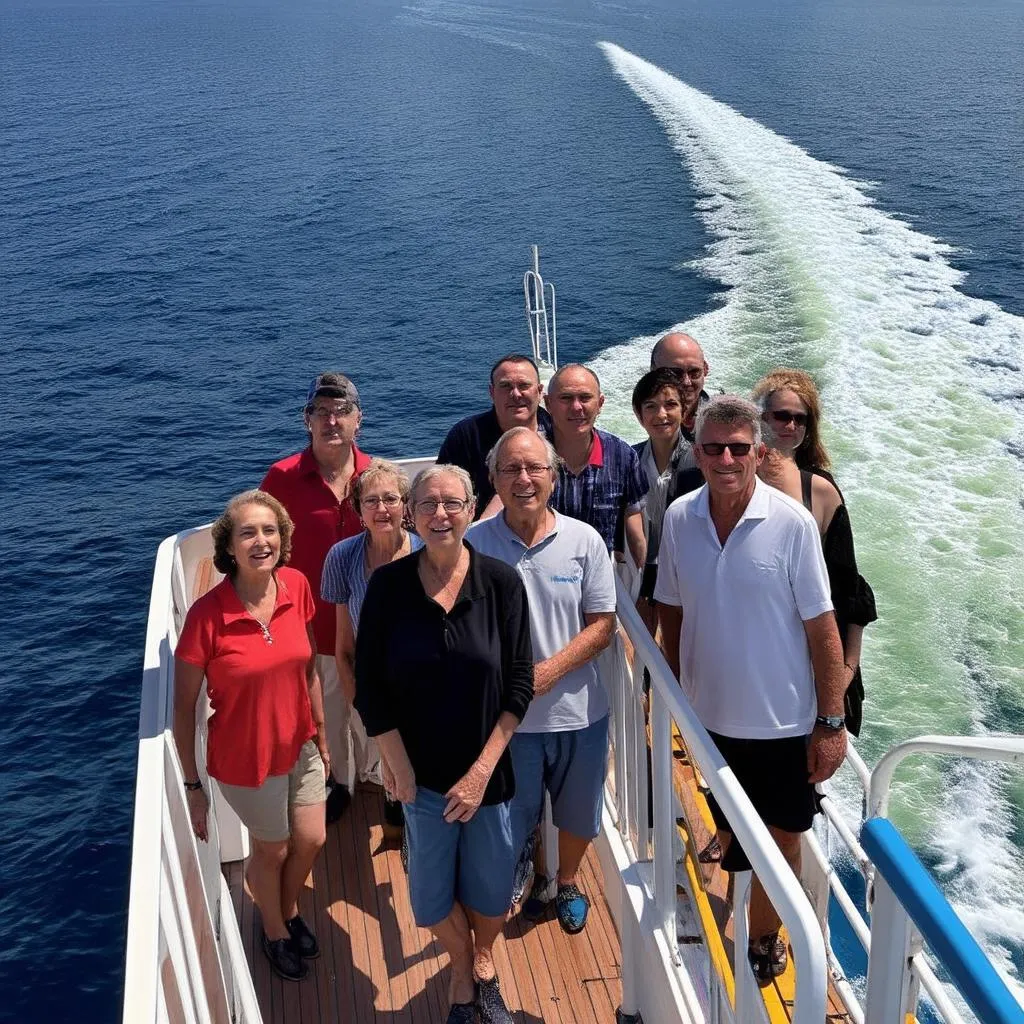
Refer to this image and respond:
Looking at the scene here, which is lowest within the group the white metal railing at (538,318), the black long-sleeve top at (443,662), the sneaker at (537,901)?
the white metal railing at (538,318)

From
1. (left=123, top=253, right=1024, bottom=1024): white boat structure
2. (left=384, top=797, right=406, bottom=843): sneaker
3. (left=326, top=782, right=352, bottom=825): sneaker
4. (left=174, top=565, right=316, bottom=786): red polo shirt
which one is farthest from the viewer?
(left=326, top=782, right=352, bottom=825): sneaker

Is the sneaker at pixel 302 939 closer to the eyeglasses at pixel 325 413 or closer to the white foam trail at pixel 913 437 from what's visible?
the eyeglasses at pixel 325 413

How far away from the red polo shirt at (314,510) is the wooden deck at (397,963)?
86cm

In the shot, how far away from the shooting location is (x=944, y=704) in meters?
7.25

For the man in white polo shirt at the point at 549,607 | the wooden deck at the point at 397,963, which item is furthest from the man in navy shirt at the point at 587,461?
the wooden deck at the point at 397,963

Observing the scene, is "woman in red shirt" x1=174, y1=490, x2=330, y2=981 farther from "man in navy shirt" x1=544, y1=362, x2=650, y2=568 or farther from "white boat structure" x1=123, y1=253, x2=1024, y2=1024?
"man in navy shirt" x1=544, y1=362, x2=650, y2=568

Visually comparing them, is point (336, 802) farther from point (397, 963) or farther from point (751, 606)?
point (751, 606)

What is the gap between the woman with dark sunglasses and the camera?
108 inches

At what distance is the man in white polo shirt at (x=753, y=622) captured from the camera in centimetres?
244

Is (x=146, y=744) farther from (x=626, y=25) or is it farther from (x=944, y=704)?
(x=626, y=25)

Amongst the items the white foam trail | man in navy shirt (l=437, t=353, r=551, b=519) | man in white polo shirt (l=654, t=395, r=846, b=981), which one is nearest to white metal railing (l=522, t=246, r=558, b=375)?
the white foam trail

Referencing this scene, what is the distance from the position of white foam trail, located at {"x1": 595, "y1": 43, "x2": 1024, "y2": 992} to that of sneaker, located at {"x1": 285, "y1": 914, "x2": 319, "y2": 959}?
3675 millimetres

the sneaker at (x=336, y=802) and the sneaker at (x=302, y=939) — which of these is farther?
the sneaker at (x=336, y=802)

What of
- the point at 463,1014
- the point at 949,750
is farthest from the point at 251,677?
the point at 949,750
